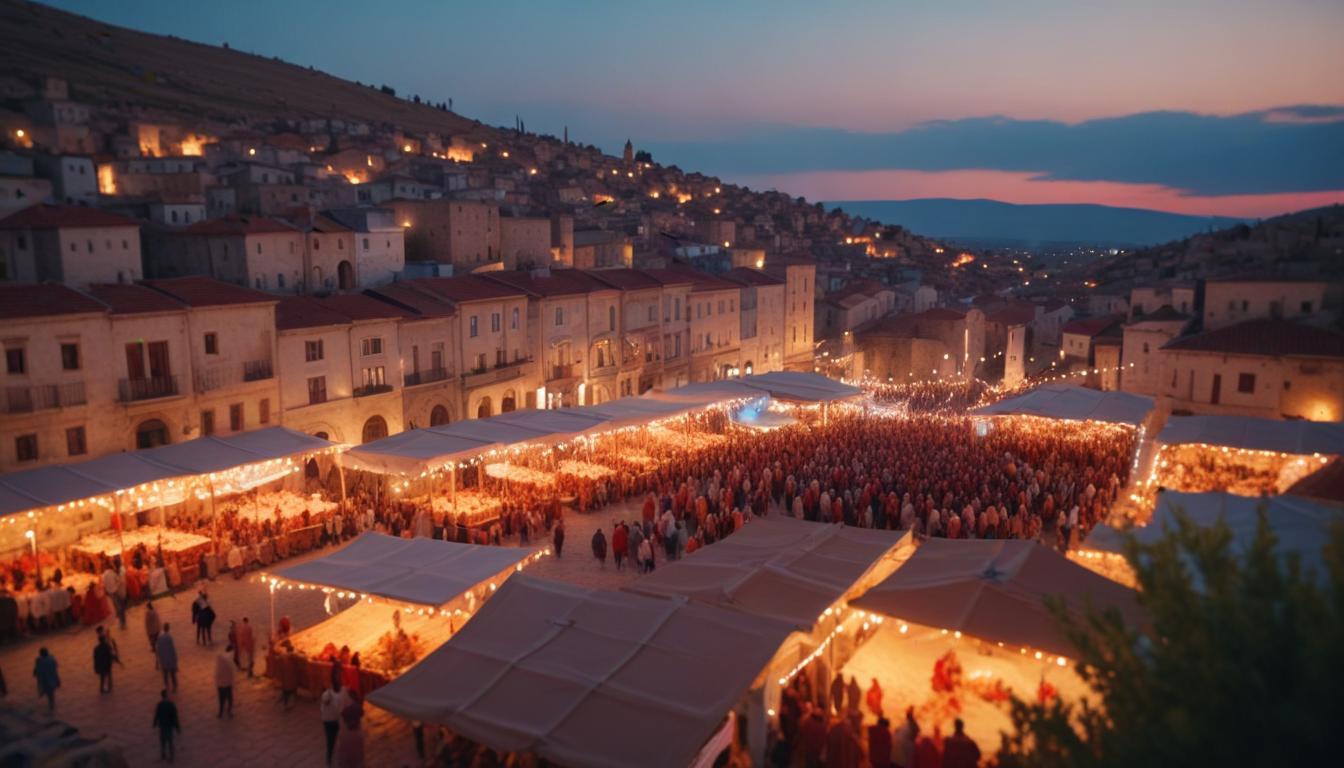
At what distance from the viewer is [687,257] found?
2537 inches

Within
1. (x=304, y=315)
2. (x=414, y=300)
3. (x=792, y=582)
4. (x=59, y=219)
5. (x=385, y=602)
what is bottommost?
(x=385, y=602)

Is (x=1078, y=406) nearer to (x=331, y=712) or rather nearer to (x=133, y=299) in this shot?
(x=331, y=712)

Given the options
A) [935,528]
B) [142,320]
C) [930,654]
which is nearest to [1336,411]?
[935,528]

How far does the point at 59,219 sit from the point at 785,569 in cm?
2664

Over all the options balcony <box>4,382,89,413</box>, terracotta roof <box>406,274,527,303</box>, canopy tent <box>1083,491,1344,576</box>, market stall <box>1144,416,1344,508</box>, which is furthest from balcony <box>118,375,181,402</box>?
market stall <box>1144,416,1344,508</box>

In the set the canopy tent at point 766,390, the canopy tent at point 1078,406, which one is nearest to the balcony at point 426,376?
the canopy tent at point 766,390

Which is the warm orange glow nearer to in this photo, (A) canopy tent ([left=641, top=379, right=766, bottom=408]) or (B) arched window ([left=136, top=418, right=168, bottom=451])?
(B) arched window ([left=136, top=418, right=168, bottom=451])

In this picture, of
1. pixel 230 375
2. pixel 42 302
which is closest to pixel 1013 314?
pixel 230 375

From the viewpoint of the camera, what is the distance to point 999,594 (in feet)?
40.4

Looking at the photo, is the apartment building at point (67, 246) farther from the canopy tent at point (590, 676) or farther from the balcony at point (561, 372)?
the canopy tent at point (590, 676)

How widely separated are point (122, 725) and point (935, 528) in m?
16.2

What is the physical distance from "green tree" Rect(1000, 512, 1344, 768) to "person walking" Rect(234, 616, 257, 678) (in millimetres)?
12369

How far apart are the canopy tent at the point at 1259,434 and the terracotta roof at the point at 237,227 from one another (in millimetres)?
29682

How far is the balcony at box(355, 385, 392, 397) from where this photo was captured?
2830 centimetres
